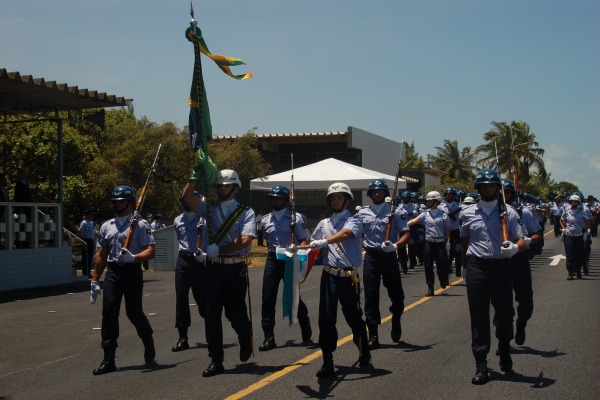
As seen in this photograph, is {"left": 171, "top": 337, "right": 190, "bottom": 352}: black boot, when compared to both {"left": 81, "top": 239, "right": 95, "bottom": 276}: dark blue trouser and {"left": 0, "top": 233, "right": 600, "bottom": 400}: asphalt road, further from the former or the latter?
{"left": 81, "top": 239, "right": 95, "bottom": 276}: dark blue trouser

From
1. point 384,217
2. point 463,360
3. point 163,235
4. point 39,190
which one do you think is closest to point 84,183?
point 39,190

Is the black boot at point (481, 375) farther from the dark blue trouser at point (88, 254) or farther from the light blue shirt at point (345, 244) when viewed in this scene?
the dark blue trouser at point (88, 254)

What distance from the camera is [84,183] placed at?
29.1 meters

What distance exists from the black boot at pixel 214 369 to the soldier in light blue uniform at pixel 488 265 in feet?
8.53

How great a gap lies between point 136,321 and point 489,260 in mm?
3984

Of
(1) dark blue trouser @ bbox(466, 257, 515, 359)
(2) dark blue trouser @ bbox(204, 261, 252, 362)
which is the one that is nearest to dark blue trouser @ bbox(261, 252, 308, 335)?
(2) dark blue trouser @ bbox(204, 261, 252, 362)

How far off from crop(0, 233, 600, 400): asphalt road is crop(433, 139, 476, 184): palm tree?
58727 mm

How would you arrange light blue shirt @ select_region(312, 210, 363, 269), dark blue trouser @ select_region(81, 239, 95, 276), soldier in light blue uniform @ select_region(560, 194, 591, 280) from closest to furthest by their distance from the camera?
light blue shirt @ select_region(312, 210, 363, 269), soldier in light blue uniform @ select_region(560, 194, 591, 280), dark blue trouser @ select_region(81, 239, 95, 276)

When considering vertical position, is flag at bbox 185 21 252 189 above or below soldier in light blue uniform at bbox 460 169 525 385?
above

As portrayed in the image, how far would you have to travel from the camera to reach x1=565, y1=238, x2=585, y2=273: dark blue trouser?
1777 cm

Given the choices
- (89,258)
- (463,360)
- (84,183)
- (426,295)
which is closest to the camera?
(463,360)

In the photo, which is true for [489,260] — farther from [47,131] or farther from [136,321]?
[47,131]

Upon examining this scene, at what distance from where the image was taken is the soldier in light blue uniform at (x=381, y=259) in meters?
9.34

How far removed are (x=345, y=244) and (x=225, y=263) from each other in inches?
51.0
